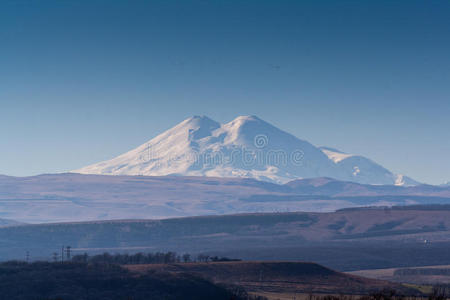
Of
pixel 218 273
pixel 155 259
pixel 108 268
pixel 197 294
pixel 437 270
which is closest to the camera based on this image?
pixel 197 294

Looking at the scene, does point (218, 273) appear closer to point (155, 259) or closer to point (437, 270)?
point (155, 259)

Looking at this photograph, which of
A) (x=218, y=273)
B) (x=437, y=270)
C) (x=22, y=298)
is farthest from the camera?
(x=437, y=270)

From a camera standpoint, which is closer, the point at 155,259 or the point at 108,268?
the point at 108,268

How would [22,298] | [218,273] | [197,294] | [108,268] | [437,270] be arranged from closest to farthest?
[22,298] < [197,294] < [108,268] < [218,273] < [437,270]

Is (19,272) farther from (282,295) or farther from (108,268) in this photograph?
(282,295)

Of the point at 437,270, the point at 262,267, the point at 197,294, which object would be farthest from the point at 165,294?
the point at 437,270

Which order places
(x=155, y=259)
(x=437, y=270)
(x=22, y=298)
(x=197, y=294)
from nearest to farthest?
(x=22, y=298) → (x=197, y=294) → (x=155, y=259) → (x=437, y=270)

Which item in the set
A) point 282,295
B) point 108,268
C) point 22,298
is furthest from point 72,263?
point 282,295

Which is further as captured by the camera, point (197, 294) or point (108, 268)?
point (108, 268)
